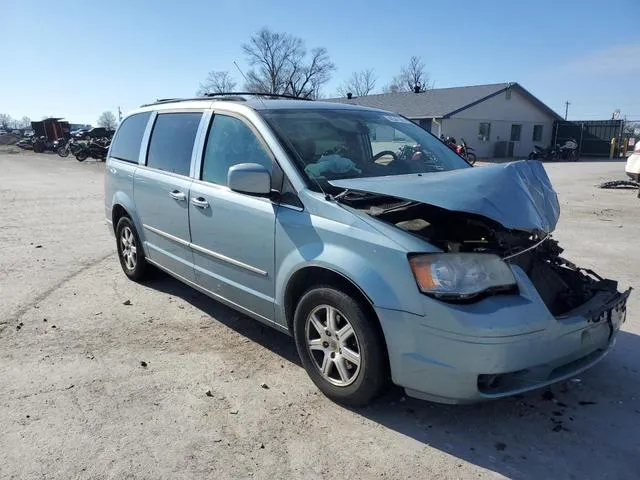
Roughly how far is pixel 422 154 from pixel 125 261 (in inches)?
141

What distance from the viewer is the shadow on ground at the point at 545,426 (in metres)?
2.74

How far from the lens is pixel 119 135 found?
6.13 m

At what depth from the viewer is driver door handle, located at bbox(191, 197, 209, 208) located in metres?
4.09

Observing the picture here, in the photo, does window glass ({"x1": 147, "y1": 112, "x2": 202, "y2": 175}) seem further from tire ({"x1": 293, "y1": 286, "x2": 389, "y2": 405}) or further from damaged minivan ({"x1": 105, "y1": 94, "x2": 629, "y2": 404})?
tire ({"x1": 293, "y1": 286, "x2": 389, "y2": 405})

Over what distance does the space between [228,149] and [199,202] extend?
48 cm

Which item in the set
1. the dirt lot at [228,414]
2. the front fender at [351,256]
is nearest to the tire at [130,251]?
the dirt lot at [228,414]

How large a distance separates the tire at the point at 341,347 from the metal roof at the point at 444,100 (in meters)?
31.8

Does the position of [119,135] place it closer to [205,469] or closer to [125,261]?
[125,261]

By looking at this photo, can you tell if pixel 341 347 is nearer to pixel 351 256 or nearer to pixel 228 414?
pixel 351 256

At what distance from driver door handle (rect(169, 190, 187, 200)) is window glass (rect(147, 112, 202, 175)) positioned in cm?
17

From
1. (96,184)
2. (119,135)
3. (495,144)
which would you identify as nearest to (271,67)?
(495,144)

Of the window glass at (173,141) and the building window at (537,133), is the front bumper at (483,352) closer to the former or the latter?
the window glass at (173,141)

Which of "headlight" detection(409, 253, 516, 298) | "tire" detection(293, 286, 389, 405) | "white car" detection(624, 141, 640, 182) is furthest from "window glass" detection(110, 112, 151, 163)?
"white car" detection(624, 141, 640, 182)

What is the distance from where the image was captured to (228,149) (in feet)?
13.3
